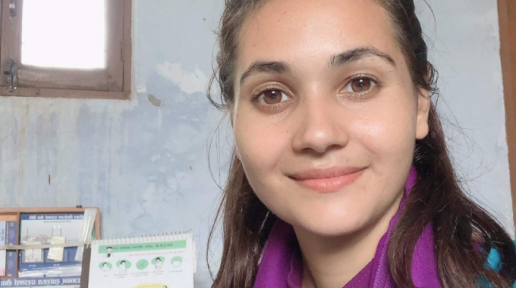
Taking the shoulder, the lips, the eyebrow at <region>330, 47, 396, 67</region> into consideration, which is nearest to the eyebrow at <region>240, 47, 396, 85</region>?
the eyebrow at <region>330, 47, 396, 67</region>

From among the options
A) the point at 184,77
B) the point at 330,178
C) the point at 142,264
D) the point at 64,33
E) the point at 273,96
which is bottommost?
the point at 142,264

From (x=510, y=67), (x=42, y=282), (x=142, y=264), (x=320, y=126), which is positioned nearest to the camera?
(x=320, y=126)

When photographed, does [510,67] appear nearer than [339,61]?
No

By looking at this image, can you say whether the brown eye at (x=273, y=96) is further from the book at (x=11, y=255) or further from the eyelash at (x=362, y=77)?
the book at (x=11, y=255)

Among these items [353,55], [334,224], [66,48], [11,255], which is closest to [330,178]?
[334,224]

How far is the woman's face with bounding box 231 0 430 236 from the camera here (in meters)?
0.54

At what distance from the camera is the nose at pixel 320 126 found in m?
0.52

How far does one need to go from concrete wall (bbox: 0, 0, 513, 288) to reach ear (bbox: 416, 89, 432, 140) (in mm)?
706

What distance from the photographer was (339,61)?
55cm

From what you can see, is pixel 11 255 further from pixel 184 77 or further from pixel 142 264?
pixel 184 77

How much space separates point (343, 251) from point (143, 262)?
59 centimetres

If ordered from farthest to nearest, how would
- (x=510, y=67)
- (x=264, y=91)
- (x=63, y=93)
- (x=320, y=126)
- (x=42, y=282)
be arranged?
(x=510, y=67)
(x=63, y=93)
(x=42, y=282)
(x=264, y=91)
(x=320, y=126)

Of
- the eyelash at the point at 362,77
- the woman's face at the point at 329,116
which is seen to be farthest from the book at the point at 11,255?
the eyelash at the point at 362,77

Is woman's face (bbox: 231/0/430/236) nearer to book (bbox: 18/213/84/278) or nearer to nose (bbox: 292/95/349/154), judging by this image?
nose (bbox: 292/95/349/154)
